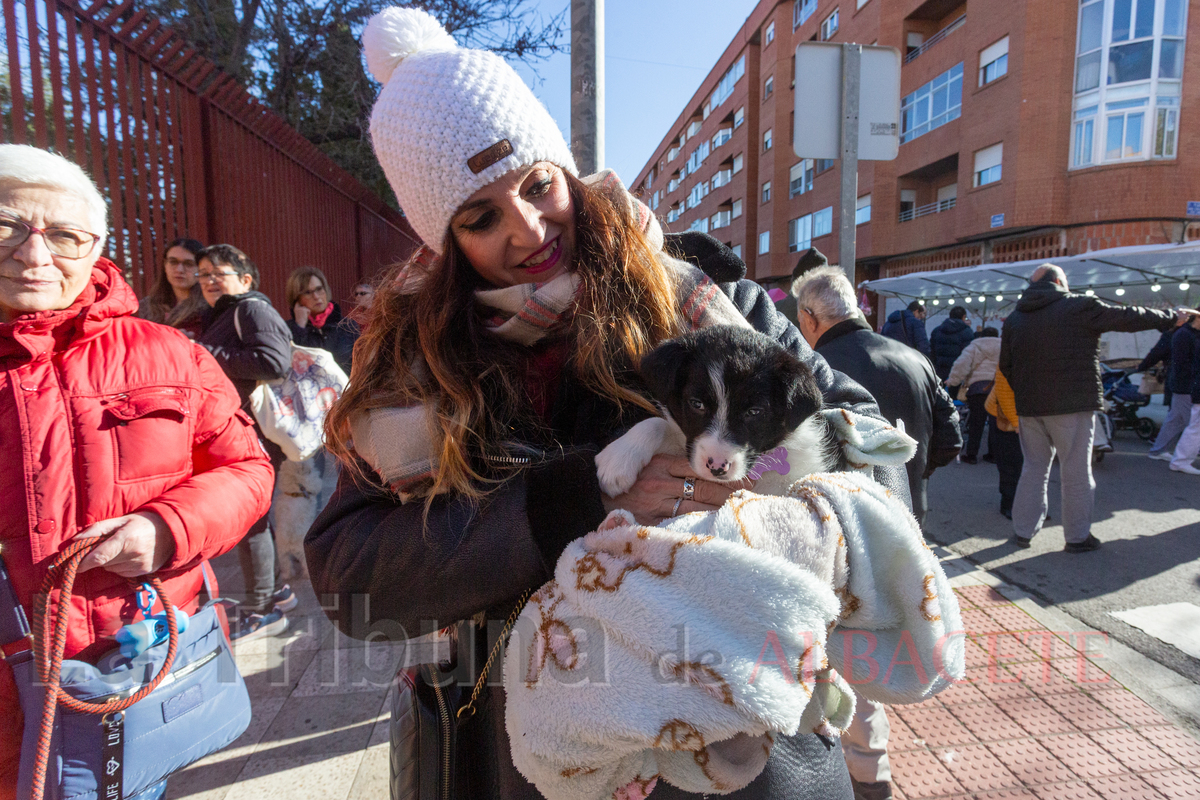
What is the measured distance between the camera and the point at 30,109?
11.4 feet

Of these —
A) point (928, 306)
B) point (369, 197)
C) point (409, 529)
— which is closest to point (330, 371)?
point (409, 529)

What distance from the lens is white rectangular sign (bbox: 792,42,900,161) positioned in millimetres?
4164

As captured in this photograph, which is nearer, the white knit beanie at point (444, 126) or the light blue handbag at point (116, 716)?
the white knit beanie at point (444, 126)

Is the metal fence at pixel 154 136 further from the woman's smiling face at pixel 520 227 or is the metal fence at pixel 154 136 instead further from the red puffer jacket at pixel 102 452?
the woman's smiling face at pixel 520 227

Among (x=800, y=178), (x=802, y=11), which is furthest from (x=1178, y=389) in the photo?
(x=802, y=11)

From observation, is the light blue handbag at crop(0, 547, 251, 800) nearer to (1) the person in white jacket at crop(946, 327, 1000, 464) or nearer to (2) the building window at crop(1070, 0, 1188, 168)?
(1) the person in white jacket at crop(946, 327, 1000, 464)

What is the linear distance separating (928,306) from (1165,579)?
20.5 meters

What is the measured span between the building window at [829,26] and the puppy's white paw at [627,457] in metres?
38.2

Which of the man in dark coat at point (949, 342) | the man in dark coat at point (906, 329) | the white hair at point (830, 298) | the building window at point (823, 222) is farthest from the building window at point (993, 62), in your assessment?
the white hair at point (830, 298)

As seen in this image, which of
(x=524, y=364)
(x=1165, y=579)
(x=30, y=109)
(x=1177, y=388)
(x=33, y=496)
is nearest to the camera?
(x=524, y=364)

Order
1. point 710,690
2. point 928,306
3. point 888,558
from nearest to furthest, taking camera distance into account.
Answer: point 710,690 < point 888,558 < point 928,306

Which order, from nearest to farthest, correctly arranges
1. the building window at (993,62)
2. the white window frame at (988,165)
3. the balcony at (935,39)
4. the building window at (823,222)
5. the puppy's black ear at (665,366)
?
the puppy's black ear at (665,366) → the building window at (993,62) → the white window frame at (988,165) → the balcony at (935,39) → the building window at (823,222)

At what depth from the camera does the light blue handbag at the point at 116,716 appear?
1.65m

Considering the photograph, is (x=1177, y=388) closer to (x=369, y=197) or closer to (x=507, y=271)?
(x=507, y=271)
